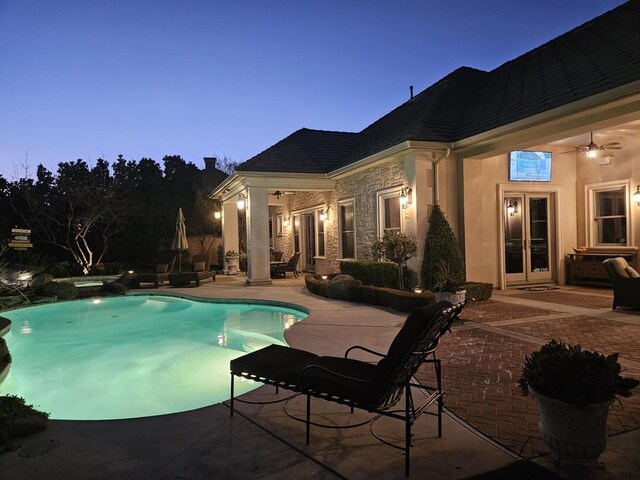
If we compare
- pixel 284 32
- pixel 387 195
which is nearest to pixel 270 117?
pixel 284 32

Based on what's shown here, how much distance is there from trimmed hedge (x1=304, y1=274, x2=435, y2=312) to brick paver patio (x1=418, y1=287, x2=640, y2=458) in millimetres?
858

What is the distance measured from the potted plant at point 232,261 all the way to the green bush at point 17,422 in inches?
598

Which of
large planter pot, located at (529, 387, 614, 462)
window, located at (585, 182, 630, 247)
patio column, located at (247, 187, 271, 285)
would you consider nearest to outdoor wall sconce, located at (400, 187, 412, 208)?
patio column, located at (247, 187, 271, 285)

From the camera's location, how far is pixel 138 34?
11312 mm

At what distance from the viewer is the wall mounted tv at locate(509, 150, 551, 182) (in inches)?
440

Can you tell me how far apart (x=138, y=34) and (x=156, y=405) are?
1040cm

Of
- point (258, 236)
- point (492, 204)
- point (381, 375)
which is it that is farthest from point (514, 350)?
point (258, 236)

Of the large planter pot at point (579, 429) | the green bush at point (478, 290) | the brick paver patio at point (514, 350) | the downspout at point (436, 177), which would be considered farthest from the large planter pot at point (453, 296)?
the large planter pot at point (579, 429)

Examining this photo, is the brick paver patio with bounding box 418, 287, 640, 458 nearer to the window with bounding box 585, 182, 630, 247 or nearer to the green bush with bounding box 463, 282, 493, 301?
the green bush with bounding box 463, 282, 493, 301

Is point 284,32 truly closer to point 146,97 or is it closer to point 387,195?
point 387,195

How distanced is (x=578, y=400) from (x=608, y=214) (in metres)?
11.2

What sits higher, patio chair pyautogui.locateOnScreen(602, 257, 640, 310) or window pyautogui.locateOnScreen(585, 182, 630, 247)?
window pyautogui.locateOnScreen(585, 182, 630, 247)

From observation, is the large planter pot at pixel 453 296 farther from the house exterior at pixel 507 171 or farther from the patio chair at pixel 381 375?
the patio chair at pixel 381 375

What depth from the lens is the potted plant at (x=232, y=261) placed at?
1862 centimetres
